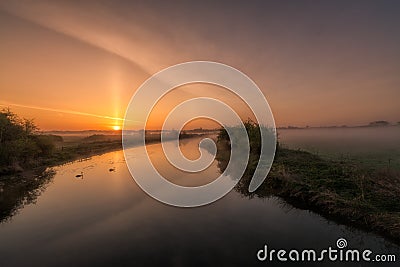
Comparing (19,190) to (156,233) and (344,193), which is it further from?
(344,193)

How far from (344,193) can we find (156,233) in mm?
12356

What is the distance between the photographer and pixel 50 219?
1359cm

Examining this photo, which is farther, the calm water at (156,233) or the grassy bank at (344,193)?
the grassy bank at (344,193)

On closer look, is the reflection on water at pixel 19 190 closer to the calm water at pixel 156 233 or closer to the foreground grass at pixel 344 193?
the calm water at pixel 156 233

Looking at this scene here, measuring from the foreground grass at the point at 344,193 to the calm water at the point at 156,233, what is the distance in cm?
94

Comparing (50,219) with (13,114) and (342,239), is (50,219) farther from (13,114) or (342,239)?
(13,114)

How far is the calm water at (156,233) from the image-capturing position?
9422 mm

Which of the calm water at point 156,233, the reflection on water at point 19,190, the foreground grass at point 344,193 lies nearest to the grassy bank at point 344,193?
the foreground grass at point 344,193

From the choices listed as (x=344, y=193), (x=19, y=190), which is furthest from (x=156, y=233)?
(x=19, y=190)

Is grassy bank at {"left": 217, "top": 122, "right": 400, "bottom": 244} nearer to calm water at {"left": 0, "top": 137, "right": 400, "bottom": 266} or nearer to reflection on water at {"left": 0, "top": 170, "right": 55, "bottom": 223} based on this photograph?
calm water at {"left": 0, "top": 137, "right": 400, "bottom": 266}

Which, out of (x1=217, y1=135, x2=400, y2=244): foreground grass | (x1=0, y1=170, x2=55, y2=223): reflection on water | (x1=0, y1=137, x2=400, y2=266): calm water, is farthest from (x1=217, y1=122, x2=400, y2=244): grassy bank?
(x1=0, y1=170, x2=55, y2=223): reflection on water

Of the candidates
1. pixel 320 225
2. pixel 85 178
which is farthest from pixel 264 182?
pixel 85 178

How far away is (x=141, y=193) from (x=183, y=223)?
312 inches

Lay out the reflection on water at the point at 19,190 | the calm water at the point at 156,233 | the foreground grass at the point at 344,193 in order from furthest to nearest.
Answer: the reflection on water at the point at 19,190 → the foreground grass at the point at 344,193 → the calm water at the point at 156,233
